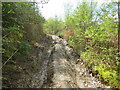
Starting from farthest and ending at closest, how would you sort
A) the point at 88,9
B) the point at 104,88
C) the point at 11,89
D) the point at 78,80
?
the point at 88,9 → the point at 78,80 → the point at 104,88 → the point at 11,89

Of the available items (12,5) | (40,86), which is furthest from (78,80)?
(12,5)

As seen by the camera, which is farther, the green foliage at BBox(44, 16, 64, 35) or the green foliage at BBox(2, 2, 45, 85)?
the green foliage at BBox(44, 16, 64, 35)

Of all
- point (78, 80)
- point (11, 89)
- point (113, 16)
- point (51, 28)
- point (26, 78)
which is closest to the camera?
point (11, 89)

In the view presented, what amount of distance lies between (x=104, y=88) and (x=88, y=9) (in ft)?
18.5

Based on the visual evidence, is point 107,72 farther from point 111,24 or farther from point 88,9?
point 88,9

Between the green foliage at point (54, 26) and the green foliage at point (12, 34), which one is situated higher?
the green foliage at point (54, 26)

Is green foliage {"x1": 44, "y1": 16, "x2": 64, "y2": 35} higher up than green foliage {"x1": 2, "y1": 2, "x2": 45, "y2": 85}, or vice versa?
green foliage {"x1": 44, "y1": 16, "x2": 64, "y2": 35}

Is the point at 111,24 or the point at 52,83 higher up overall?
the point at 111,24

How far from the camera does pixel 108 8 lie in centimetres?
416

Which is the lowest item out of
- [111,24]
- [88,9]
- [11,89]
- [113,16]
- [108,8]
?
[11,89]

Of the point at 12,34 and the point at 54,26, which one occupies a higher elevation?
the point at 54,26

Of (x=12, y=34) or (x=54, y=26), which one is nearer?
(x=12, y=34)

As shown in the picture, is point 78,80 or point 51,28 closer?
point 78,80

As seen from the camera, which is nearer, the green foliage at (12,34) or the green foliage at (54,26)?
the green foliage at (12,34)
